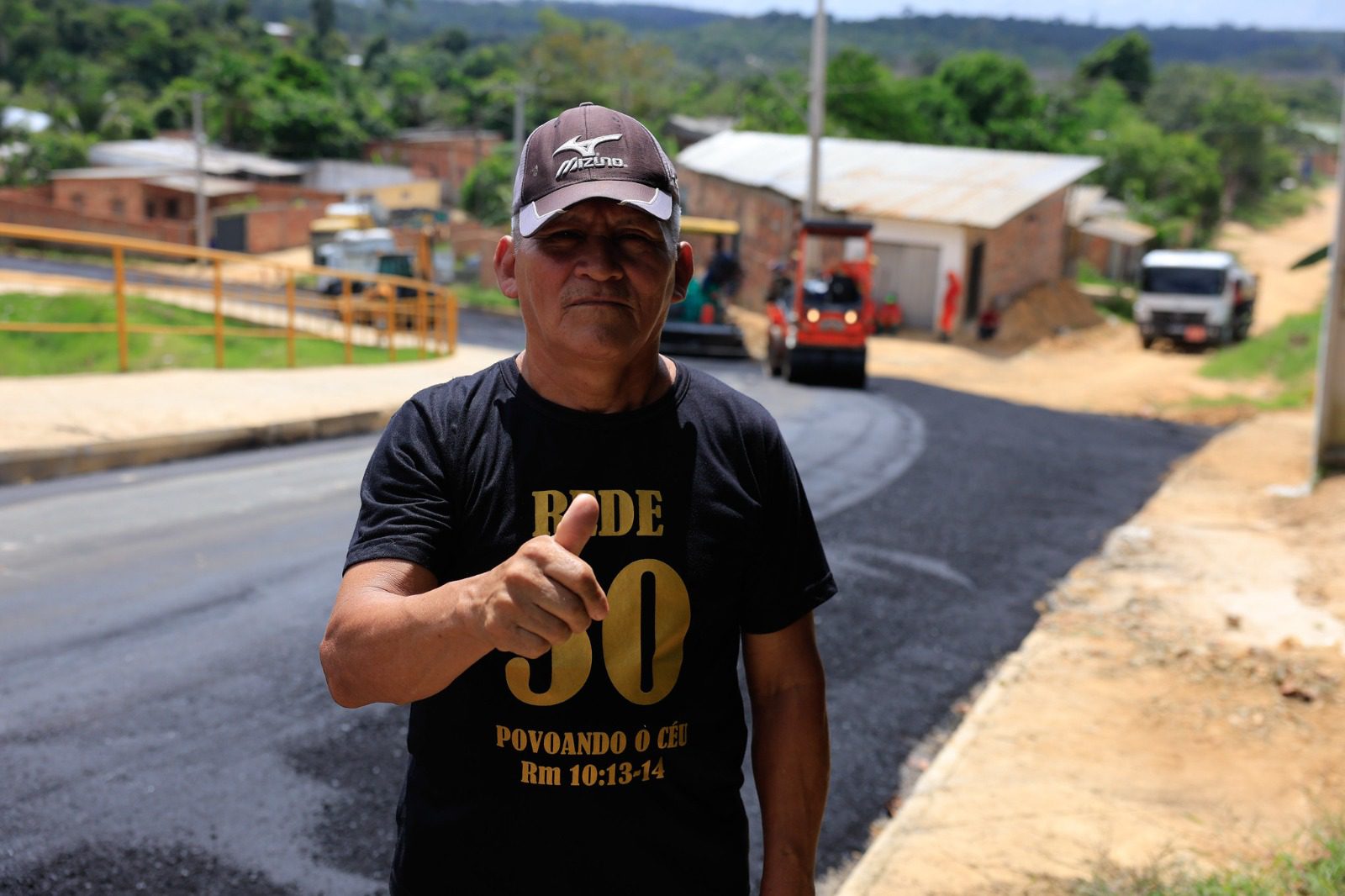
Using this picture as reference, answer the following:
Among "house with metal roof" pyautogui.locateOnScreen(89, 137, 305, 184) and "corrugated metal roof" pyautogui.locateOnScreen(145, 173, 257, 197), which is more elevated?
"house with metal roof" pyautogui.locateOnScreen(89, 137, 305, 184)

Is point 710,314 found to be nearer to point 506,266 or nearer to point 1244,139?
point 506,266

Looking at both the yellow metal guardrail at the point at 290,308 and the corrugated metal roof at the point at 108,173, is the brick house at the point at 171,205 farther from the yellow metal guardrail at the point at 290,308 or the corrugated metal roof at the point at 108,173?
the yellow metal guardrail at the point at 290,308

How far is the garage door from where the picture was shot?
114 feet

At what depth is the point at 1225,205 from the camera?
7206 cm

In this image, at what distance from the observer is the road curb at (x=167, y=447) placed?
9523mm

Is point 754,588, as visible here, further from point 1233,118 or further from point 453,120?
point 453,120

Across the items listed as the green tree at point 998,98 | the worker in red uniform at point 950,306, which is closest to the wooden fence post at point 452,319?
the worker in red uniform at point 950,306

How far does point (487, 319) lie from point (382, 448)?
35.0m

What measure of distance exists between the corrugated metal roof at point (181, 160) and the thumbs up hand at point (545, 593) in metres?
63.5

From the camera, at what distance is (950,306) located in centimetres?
3425

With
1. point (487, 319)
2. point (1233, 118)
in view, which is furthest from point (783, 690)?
point (1233, 118)

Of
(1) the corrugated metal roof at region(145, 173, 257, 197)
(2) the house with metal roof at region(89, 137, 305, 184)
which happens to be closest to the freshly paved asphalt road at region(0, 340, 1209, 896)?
(1) the corrugated metal roof at region(145, 173, 257, 197)

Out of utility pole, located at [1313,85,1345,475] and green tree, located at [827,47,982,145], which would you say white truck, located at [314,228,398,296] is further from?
utility pole, located at [1313,85,1345,475]

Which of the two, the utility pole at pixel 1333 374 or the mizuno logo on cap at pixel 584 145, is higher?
the mizuno logo on cap at pixel 584 145
